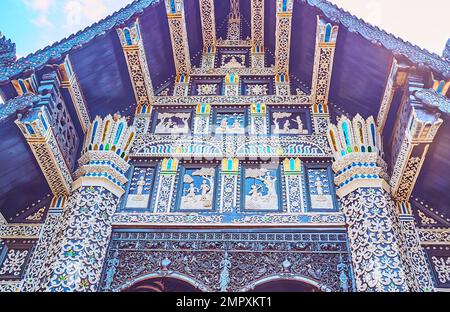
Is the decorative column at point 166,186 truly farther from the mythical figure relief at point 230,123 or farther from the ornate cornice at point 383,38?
the ornate cornice at point 383,38

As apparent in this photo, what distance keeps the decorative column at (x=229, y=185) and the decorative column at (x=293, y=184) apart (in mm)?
709

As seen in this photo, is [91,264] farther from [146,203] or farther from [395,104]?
[395,104]

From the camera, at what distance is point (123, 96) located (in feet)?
28.4

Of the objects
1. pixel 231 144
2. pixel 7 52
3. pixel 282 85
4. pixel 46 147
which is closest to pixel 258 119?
pixel 231 144

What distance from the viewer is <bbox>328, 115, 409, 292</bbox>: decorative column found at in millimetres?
6059

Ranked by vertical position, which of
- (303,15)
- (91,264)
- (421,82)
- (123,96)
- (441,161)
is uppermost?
(303,15)

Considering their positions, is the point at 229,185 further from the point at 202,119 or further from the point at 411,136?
the point at 411,136

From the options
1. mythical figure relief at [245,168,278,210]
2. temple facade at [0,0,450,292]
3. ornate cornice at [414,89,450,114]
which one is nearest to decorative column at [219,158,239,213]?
temple facade at [0,0,450,292]

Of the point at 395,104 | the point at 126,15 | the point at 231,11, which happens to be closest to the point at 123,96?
the point at 126,15

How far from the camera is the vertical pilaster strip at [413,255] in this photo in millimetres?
6309

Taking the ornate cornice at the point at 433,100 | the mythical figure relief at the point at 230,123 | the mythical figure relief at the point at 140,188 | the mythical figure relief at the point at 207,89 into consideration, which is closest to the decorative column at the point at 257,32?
the mythical figure relief at the point at 207,89

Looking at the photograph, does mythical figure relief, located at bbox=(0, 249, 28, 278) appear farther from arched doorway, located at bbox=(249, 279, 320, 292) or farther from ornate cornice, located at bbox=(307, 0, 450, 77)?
ornate cornice, located at bbox=(307, 0, 450, 77)

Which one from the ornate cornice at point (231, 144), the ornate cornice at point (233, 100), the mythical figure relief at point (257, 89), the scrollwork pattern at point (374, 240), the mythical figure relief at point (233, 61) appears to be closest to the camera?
the scrollwork pattern at point (374, 240)
